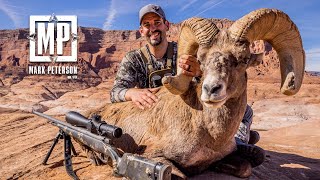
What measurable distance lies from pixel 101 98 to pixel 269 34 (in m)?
38.5

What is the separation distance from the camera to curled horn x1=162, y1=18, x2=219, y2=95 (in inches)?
177

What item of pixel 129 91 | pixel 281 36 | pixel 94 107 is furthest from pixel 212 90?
pixel 94 107

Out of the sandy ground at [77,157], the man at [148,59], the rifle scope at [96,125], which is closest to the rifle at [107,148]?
the rifle scope at [96,125]

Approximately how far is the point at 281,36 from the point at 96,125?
2.93 metres

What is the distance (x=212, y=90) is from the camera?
3797 millimetres

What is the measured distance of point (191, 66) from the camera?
478 centimetres

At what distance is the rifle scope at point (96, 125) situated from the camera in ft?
15.4

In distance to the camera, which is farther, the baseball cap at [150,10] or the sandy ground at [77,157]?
the baseball cap at [150,10]

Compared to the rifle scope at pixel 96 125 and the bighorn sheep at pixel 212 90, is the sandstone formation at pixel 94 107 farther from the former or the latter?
the rifle scope at pixel 96 125

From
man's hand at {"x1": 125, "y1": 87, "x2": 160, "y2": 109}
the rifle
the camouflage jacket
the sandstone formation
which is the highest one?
the camouflage jacket

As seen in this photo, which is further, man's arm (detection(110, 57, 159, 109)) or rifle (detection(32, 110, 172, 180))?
man's arm (detection(110, 57, 159, 109))

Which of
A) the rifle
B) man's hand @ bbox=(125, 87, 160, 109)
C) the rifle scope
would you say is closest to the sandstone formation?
the rifle

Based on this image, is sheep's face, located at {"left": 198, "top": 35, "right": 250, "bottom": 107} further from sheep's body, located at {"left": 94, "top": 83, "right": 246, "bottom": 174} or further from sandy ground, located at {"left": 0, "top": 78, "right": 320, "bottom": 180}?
sandy ground, located at {"left": 0, "top": 78, "right": 320, "bottom": 180}

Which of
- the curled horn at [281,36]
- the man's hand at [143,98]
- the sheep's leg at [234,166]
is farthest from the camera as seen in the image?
the man's hand at [143,98]
